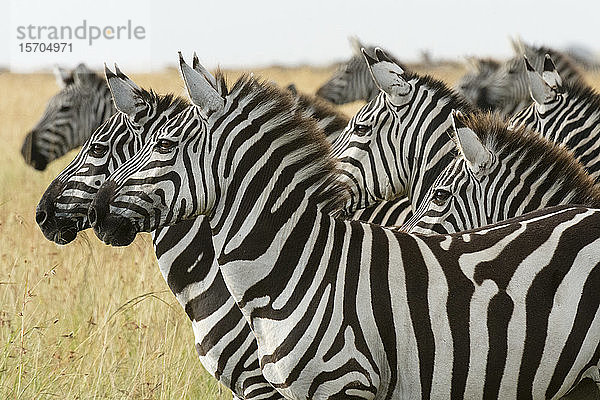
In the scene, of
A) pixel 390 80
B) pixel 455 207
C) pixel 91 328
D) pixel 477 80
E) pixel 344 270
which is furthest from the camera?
pixel 477 80

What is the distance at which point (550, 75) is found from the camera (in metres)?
7.92

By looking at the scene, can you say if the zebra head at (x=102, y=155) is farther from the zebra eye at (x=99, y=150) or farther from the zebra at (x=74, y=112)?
the zebra at (x=74, y=112)

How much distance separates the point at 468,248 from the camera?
4.14 meters

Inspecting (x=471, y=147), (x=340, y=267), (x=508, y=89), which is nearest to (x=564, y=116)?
(x=471, y=147)

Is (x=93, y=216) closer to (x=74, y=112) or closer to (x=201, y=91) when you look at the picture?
(x=201, y=91)

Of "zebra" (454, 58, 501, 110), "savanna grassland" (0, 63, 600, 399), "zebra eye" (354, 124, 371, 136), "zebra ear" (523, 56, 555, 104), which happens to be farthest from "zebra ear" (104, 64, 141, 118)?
"zebra" (454, 58, 501, 110)

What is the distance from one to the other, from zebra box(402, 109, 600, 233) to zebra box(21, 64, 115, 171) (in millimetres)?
6241

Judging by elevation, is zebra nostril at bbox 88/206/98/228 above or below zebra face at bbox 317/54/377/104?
above

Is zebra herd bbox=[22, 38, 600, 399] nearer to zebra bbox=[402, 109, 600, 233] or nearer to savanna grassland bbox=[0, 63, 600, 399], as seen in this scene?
savanna grassland bbox=[0, 63, 600, 399]

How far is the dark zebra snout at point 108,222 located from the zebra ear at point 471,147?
6.84ft

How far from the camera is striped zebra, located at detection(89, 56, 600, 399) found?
396cm

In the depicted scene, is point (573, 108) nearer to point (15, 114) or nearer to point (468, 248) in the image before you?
point (468, 248)

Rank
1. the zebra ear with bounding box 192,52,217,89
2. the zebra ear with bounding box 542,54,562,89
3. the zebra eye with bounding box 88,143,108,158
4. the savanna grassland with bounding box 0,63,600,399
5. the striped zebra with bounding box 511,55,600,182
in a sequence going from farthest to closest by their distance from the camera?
the zebra ear with bounding box 542,54,562,89
the striped zebra with bounding box 511,55,600,182
the savanna grassland with bounding box 0,63,600,399
the zebra eye with bounding box 88,143,108,158
the zebra ear with bounding box 192,52,217,89

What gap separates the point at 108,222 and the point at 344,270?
112cm
